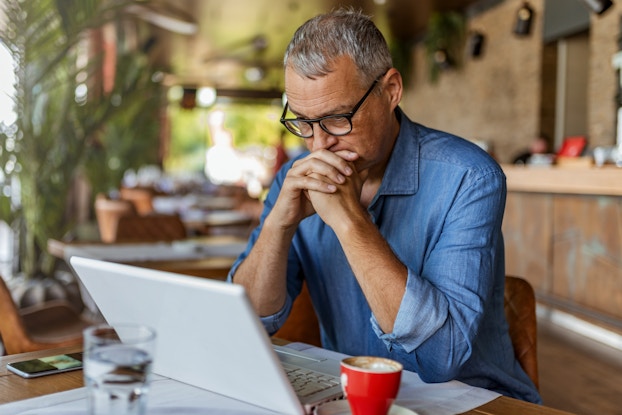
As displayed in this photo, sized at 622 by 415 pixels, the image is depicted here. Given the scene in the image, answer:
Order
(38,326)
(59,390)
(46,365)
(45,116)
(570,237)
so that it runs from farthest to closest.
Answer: (570,237), (45,116), (38,326), (46,365), (59,390)

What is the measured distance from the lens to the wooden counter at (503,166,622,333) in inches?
176

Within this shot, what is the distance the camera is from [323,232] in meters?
1.66

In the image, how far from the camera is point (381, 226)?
1568 mm

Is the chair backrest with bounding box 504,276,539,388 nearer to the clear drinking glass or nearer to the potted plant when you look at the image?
the clear drinking glass

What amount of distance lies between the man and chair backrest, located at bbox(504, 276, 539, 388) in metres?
0.04

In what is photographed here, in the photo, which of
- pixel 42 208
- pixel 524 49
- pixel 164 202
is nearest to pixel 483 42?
pixel 524 49

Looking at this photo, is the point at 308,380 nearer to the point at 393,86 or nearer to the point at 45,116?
the point at 393,86

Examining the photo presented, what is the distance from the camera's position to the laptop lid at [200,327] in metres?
0.85

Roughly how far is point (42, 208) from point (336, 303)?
3.28 meters

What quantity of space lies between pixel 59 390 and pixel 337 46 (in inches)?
31.9

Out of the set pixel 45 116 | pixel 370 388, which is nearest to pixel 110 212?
pixel 45 116

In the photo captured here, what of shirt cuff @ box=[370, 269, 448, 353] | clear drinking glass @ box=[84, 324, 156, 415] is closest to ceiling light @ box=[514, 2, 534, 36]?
shirt cuff @ box=[370, 269, 448, 353]

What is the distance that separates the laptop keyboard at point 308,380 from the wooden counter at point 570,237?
11.9 ft

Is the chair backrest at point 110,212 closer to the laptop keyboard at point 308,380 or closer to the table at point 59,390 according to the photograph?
the table at point 59,390
